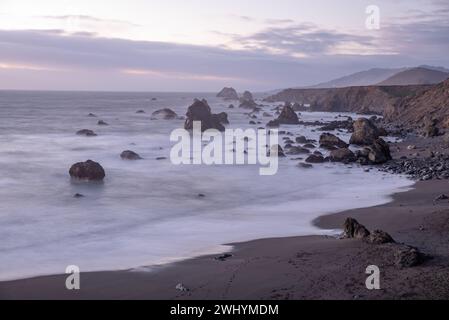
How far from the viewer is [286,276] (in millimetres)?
12398

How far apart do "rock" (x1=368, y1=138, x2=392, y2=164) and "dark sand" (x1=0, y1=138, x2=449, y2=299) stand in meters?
18.5

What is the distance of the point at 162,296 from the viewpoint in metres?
11.5

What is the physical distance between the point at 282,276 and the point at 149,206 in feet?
41.4

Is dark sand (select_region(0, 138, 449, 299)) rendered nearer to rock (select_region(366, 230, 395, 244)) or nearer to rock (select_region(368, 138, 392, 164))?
rock (select_region(366, 230, 395, 244))

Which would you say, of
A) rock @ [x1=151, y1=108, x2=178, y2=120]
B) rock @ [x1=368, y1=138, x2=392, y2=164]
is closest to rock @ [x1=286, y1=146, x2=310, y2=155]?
rock @ [x1=368, y1=138, x2=392, y2=164]

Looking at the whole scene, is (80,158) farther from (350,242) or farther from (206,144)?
(350,242)

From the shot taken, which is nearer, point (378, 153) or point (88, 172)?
point (88, 172)

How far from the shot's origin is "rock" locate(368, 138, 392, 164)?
34438 millimetres

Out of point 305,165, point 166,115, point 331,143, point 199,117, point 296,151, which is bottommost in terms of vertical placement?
point 305,165

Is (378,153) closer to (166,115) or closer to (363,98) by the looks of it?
(166,115)

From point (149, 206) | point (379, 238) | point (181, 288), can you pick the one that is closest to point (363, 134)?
point (149, 206)

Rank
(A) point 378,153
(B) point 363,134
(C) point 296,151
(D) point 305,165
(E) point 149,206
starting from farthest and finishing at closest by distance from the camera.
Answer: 1. (B) point 363,134
2. (C) point 296,151
3. (D) point 305,165
4. (A) point 378,153
5. (E) point 149,206

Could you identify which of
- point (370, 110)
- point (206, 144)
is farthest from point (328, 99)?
point (206, 144)
